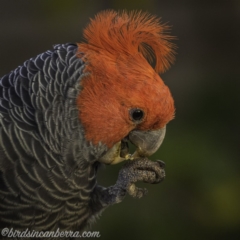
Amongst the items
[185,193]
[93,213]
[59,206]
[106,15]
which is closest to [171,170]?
[185,193]

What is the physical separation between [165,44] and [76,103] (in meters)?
0.39

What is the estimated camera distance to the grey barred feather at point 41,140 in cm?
131

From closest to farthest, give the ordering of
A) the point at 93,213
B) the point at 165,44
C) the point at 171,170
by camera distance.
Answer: the point at 165,44 < the point at 93,213 < the point at 171,170

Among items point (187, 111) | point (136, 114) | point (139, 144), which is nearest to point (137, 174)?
point (139, 144)

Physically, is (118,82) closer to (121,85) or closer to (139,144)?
(121,85)

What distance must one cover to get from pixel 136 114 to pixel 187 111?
1.58 metres

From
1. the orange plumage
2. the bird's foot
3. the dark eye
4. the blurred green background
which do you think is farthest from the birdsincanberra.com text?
the blurred green background

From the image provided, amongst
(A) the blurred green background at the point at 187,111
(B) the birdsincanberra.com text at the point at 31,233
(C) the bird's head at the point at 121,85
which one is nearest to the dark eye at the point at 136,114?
(C) the bird's head at the point at 121,85

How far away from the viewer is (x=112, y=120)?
1315 millimetres

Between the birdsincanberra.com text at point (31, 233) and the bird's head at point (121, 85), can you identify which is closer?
the bird's head at point (121, 85)

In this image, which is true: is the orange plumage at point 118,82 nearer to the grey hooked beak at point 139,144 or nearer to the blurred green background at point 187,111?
the grey hooked beak at point 139,144

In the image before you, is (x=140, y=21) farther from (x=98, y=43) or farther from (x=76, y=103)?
(x=76, y=103)

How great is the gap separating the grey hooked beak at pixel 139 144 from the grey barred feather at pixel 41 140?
0.16 ft

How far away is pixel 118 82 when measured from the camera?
1297mm
